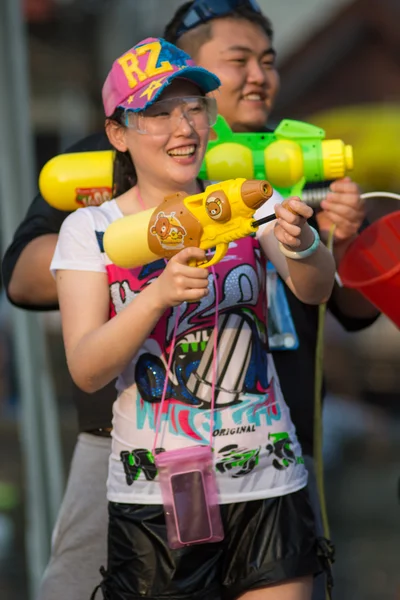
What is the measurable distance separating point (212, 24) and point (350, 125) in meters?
8.42

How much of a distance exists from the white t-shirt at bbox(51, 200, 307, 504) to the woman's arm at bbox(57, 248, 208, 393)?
0.05m

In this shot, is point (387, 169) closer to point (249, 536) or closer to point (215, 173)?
point (215, 173)

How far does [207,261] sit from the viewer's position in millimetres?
2475

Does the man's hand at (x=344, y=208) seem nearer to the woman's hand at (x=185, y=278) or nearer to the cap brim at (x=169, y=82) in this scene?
the cap brim at (x=169, y=82)

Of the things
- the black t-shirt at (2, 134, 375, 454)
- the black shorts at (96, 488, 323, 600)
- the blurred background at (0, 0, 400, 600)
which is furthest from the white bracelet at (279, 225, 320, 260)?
the blurred background at (0, 0, 400, 600)

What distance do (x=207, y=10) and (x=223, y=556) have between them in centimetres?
164

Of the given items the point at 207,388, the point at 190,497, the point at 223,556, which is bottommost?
the point at 223,556

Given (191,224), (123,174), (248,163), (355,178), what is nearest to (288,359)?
(248,163)

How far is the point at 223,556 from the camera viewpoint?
8.98ft

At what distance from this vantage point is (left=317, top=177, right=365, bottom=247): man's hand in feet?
10.5

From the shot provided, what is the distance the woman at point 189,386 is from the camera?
8.81 ft

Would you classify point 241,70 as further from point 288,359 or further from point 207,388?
point 207,388

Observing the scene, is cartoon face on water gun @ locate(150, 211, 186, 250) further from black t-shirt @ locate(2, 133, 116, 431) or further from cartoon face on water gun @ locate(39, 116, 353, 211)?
black t-shirt @ locate(2, 133, 116, 431)

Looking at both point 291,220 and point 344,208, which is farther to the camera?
point 344,208
